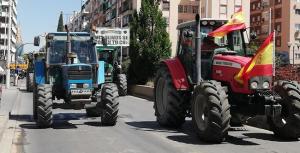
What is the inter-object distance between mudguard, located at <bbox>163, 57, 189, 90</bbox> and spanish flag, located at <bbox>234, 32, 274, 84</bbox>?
217cm

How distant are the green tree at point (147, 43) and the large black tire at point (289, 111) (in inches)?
965

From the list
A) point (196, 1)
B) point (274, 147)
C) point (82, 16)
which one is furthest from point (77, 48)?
point (82, 16)

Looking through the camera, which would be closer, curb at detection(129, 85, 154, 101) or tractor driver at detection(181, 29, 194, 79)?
tractor driver at detection(181, 29, 194, 79)

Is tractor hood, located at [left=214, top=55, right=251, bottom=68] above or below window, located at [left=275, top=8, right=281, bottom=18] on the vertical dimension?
below

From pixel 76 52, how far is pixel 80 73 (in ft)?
4.65

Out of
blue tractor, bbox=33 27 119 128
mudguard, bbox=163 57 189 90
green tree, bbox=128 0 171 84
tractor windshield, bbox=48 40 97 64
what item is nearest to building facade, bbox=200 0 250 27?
green tree, bbox=128 0 171 84

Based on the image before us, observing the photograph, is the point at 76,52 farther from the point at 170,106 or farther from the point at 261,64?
the point at 261,64

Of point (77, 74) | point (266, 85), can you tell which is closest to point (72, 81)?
point (77, 74)

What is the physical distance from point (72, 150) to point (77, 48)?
5911 mm

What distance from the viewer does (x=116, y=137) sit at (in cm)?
1288

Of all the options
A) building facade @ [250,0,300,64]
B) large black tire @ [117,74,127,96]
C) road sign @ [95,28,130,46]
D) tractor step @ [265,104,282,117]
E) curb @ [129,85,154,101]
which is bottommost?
curb @ [129,85,154,101]

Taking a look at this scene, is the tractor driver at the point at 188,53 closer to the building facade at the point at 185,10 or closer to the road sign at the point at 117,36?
the road sign at the point at 117,36

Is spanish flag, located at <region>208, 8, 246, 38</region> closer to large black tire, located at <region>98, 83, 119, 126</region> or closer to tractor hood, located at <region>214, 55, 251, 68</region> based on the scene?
tractor hood, located at <region>214, 55, 251, 68</region>

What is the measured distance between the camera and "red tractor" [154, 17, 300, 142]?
37.7 ft
